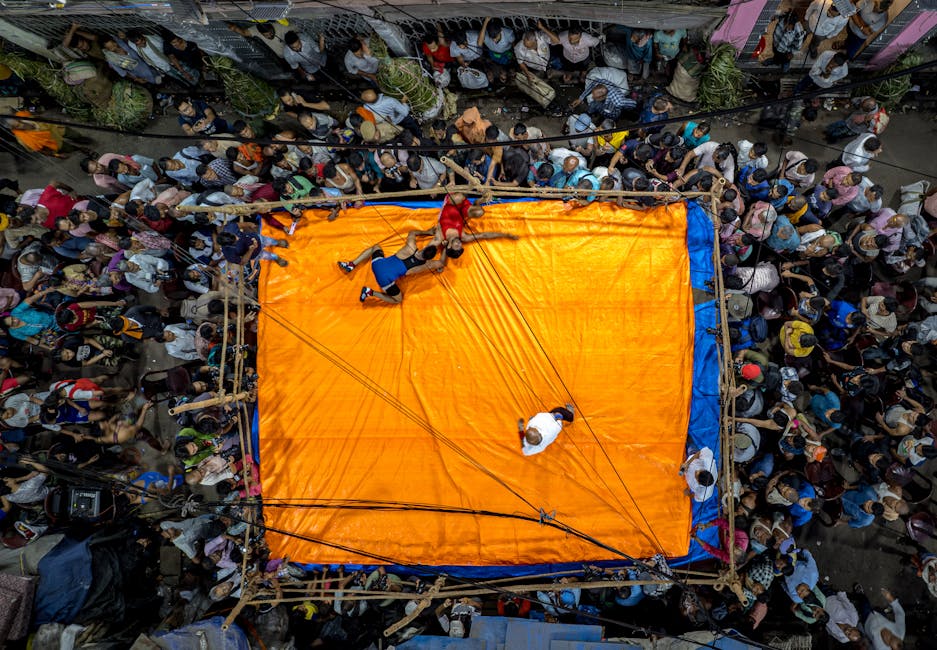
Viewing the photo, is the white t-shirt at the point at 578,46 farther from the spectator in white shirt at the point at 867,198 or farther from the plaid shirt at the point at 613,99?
the spectator in white shirt at the point at 867,198

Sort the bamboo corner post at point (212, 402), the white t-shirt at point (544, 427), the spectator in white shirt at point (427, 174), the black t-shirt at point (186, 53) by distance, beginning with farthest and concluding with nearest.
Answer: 1. the black t-shirt at point (186, 53)
2. the spectator in white shirt at point (427, 174)
3. the white t-shirt at point (544, 427)
4. the bamboo corner post at point (212, 402)

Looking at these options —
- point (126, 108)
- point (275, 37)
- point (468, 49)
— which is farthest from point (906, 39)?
point (126, 108)

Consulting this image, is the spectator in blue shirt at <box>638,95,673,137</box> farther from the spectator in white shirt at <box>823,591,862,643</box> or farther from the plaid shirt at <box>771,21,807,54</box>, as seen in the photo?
the spectator in white shirt at <box>823,591,862,643</box>

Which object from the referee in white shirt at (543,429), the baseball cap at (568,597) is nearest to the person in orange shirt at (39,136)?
the referee in white shirt at (543,429)

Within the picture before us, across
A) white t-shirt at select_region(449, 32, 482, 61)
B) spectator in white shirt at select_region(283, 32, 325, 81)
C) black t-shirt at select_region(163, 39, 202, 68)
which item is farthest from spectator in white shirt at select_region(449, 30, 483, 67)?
black t-shirt at select_region(163, 39, 202, 68)

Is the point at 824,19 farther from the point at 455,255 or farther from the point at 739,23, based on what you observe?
the point at 455,255

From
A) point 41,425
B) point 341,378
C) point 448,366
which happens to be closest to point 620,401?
point 448,366
